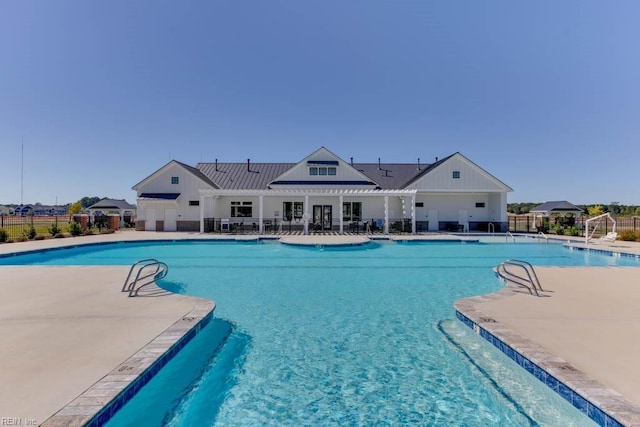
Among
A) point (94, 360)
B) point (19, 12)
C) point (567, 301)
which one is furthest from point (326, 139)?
point (94, 360)

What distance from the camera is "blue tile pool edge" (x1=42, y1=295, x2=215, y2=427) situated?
7.64 feet

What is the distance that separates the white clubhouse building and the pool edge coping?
17.0 meters

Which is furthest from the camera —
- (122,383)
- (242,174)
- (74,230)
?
(242,174)

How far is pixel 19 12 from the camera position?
12484 millimetres

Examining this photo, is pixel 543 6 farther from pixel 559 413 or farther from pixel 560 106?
pixel 559 413

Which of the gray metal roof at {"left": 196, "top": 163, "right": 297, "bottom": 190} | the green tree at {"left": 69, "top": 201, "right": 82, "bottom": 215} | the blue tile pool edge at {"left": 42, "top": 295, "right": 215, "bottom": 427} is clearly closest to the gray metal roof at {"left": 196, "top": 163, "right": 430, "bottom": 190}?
the gray metal roof at {"left": 196, "top": 163, "right": 297, "bottom": 190}

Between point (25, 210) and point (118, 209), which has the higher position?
point (25, 210)

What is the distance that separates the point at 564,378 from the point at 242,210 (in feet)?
71.6

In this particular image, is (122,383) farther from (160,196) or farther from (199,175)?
(199,175)

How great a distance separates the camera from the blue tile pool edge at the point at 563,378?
2.42m

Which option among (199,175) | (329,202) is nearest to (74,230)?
(199,175)

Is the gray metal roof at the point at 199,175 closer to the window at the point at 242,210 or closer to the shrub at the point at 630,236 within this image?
the window at the point at 242,210

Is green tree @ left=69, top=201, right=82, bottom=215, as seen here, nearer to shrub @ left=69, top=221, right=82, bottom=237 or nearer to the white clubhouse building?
the white clubhouse building

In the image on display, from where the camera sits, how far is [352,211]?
23000mm
